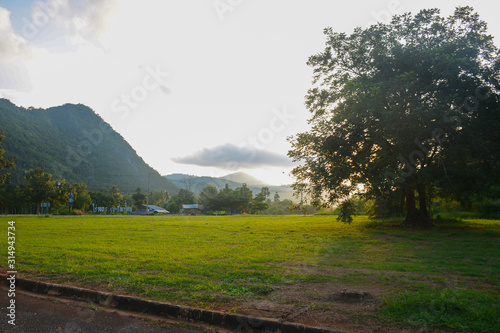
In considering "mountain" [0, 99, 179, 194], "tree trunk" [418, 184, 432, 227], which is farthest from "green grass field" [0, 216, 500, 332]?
"mountain" [0, 99, 179, 194]

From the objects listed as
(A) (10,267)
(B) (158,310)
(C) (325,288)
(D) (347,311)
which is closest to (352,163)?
(C) (325,288)

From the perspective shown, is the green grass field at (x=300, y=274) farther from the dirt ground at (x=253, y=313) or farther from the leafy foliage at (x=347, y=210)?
the leafy foliage at (x=347, y=210)

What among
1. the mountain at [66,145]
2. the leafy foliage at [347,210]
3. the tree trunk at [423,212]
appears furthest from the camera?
the mountain at [66,145]

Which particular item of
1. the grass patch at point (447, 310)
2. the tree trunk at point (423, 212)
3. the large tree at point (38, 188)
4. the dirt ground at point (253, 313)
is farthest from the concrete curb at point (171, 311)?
the large tree at point (38, 188)

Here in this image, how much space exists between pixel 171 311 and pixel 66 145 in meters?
98.9

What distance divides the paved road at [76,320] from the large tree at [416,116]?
1393cm

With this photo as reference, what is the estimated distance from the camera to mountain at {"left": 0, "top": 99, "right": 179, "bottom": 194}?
258 feet

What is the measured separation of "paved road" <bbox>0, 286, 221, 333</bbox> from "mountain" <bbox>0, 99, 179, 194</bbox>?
77283 mm

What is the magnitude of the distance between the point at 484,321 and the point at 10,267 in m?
10.6

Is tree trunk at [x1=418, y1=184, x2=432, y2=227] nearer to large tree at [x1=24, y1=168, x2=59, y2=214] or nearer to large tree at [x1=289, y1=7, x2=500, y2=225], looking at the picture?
large tree at [x1=289, y1=7, x2=500, y2=225]

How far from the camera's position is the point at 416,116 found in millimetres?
15539

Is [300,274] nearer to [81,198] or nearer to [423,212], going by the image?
[423,212]

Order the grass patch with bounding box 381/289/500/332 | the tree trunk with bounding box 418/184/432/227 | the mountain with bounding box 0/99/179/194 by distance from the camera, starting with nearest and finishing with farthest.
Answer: the grass patch with bounding box 381/289/500/332, the tree trunk with bounding box 418/184/432/227, the mountain with bounding box 0/99/179/194

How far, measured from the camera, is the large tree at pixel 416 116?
16.1m
